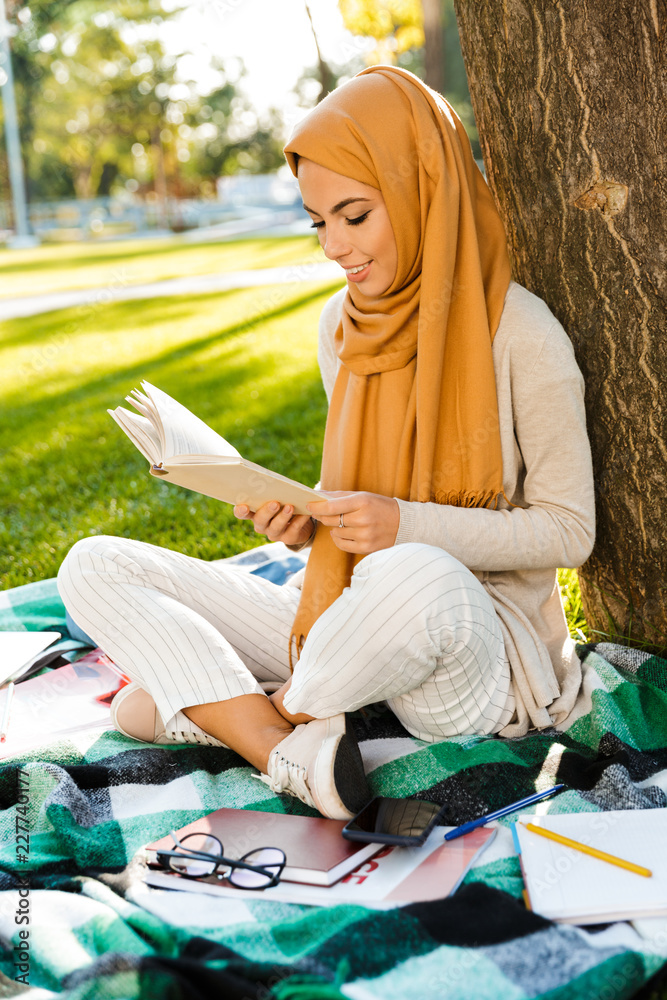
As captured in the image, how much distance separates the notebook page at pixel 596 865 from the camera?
59.1 inches

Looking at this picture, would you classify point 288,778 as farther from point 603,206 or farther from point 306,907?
point 603,206

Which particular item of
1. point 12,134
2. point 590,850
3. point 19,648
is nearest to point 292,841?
point 590,850

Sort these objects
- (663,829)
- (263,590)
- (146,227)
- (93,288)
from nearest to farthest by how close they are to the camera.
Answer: (663,829) < (263,590) < (93,288) < (146,227)

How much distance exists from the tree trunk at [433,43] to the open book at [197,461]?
8447 mm

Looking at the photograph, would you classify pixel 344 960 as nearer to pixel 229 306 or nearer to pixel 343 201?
pixel 343 201

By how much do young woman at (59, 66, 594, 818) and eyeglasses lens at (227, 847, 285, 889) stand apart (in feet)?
0.67

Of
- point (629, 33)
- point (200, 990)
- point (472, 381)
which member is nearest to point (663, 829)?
point (200, 990)

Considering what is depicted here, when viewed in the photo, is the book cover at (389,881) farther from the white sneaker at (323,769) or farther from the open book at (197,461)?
the open book at (197,461)

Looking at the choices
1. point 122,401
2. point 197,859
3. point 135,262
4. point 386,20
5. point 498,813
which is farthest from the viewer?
point 135,262

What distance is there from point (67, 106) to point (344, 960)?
3498 cm

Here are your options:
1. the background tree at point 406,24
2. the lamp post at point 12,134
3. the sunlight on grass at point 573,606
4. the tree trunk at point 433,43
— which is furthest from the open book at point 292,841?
the lamp post at point 12,134

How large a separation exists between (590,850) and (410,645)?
19.6 inches

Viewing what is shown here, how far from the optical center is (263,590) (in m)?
2.48

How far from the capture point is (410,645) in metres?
1.83
